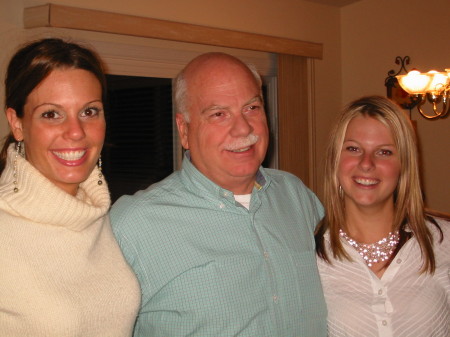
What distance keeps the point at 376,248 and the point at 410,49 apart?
3.01 m

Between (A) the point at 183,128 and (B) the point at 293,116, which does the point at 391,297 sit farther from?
(B) the point at 293,116

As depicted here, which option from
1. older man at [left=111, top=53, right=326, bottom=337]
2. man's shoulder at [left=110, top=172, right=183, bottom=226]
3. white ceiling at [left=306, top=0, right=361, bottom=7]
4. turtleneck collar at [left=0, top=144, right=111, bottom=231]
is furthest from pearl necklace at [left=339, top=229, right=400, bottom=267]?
white ceiling at [left=306, top=0, right=361, bottom=7]

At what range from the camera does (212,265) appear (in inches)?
63.7

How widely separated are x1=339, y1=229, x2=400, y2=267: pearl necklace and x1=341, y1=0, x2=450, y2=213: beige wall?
257 cm

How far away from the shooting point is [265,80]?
472 cm

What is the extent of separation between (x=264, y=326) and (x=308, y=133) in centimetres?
337

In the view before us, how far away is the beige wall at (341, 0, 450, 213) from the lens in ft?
13.3

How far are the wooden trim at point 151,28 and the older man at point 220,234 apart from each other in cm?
164

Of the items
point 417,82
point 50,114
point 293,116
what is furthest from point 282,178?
point 293,116

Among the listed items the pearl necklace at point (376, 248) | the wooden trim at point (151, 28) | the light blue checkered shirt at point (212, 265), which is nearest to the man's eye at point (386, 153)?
the pearl necklace at point (376, 248)

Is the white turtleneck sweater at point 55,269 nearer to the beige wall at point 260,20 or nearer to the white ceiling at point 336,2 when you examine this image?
the beige wall at point 260,20

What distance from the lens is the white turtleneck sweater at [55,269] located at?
48.4 inches

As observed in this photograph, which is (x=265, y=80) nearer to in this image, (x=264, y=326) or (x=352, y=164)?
(x=352, y=164)

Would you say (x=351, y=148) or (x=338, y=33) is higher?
(x=338, y=33)
